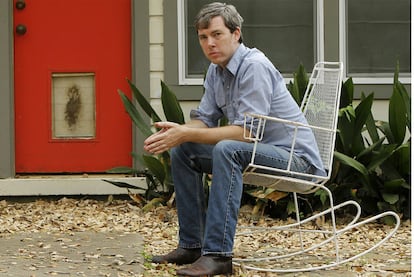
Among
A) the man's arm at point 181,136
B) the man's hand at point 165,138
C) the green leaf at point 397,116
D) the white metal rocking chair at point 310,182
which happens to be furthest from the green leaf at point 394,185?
the man's hand at point 165,138

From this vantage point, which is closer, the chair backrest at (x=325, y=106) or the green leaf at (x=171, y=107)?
the chair backrest at (x=325, y=106)

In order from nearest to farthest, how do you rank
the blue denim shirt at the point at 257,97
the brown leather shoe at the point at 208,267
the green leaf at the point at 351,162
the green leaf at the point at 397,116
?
1. the brown leather shoe at the point at 208,267
2. the blue denim shirt at the point at 257,97
3. the green leaf at the point at 351,162
4. the green leaf at the point at 397,116

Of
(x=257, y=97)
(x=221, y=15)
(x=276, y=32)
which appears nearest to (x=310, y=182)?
(x=257, y=97)

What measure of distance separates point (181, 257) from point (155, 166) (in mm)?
1981

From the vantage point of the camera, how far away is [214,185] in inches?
153

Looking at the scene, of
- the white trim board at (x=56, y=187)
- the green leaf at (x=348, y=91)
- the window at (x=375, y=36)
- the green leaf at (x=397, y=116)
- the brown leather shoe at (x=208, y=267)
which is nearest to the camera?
the brown leather shoe at (x=208, y=267)

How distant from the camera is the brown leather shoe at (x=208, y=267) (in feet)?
12.6

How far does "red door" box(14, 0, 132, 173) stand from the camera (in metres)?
6.85

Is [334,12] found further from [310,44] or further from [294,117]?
[294,117]

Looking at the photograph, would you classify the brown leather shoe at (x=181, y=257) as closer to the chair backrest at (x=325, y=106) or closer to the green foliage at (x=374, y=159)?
the chair backrest at (x=325, y=106)

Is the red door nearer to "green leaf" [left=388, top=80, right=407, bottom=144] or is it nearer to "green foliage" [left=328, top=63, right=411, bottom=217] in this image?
"green foliage" [left=328, top=63, right=411, bottom=217]

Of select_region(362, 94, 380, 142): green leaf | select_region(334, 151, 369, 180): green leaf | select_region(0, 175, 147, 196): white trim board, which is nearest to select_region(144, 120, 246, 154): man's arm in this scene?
select_region(334, 151, 369, 180): green leaf

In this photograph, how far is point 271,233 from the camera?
5465 mm

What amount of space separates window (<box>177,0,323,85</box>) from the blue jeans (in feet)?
8.80
